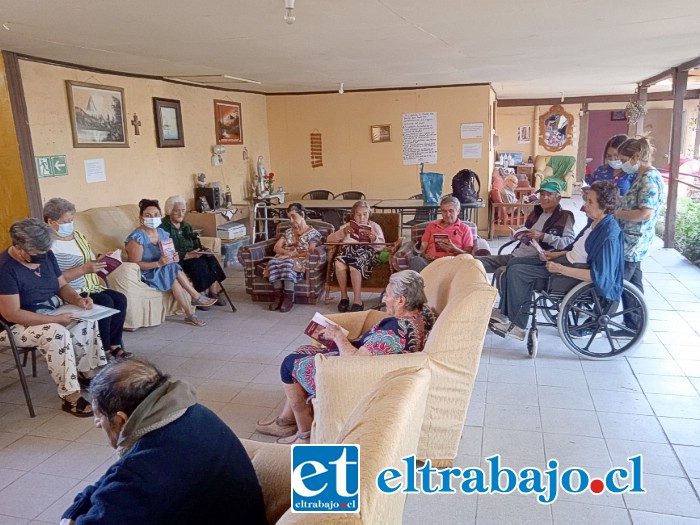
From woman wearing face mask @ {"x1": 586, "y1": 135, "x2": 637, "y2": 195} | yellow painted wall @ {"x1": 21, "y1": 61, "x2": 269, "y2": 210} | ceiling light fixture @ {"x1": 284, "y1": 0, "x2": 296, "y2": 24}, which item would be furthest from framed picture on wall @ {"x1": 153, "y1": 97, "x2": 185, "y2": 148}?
woman wearing face mask @ {"x1": 586, "y1": 135, "x2": 637, "y2": 195}

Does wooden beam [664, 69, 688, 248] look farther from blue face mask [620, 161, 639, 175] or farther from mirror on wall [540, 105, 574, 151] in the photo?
mirror on wall [540, 105, 574, 151]

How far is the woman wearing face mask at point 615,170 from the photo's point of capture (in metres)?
4.45

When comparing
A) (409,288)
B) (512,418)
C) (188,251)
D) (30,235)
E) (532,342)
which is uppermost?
(30,235)

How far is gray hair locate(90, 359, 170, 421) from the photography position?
154 cm

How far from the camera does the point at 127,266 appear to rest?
14.9 feet

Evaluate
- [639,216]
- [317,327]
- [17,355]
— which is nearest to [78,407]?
[17,355]

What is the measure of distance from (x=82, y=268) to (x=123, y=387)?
8.66 ft

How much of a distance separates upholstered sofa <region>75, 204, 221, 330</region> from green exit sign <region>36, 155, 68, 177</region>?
0.40 metres

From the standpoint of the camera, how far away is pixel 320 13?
317 centimetres

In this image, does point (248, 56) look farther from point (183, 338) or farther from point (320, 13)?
point (183, 338)

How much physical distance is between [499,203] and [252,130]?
3877 mm

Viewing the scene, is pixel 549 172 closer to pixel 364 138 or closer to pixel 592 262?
pixel 364 138

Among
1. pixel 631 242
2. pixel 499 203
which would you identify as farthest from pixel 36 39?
pixel 499 203

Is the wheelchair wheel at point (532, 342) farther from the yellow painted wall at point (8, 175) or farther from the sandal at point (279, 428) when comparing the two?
the yellow painted wall at point (8, 175)
